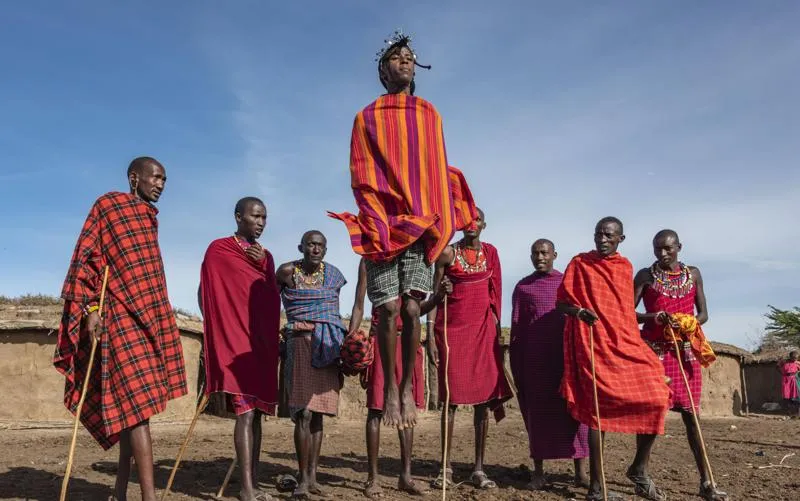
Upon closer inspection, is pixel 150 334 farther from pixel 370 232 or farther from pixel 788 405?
pixel 788 405

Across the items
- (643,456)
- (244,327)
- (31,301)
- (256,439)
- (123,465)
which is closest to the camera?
(123,465)

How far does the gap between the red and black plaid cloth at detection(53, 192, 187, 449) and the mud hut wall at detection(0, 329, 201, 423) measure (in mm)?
8511

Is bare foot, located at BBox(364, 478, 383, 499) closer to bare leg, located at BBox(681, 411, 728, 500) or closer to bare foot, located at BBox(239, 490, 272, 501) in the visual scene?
bare foot, located at BBox(239, 490, 272, 501)

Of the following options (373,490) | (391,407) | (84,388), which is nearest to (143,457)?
(84,388)

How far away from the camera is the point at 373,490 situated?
624 cm

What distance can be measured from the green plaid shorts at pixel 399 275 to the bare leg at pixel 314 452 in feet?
7.82

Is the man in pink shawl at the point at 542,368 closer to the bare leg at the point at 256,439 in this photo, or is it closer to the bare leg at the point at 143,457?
the bare leg at the point at 256,439

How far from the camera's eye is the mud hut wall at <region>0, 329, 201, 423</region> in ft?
40.8

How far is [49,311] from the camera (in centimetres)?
1527

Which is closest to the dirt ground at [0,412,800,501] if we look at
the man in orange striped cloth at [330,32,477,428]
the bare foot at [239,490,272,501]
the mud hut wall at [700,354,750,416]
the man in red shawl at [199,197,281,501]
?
the bare foot at [239,490,272,501]

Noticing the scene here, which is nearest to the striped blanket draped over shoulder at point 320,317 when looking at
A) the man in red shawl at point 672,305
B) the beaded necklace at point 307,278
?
the beaded necklace at point 307,278

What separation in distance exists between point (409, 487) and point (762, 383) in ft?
64.6

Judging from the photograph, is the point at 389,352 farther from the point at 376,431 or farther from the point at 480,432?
the point at 480,432

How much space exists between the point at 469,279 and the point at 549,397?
141 centimetres
